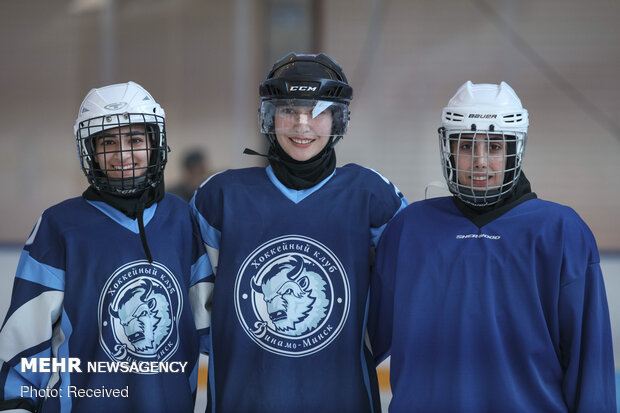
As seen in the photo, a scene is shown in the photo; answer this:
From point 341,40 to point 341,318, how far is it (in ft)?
10.4

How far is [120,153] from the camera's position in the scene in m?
1.69

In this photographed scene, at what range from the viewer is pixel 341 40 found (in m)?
4.58

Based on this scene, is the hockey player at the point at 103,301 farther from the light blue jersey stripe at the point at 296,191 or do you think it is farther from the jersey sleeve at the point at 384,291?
the jersey sleeve at the point at 384,291

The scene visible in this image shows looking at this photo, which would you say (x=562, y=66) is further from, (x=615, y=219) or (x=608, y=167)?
(x=615, y=219)

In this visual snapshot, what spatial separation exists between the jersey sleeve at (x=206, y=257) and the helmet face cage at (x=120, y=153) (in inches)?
5.6

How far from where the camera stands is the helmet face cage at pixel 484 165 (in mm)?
1584

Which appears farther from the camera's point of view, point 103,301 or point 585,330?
point 103,301

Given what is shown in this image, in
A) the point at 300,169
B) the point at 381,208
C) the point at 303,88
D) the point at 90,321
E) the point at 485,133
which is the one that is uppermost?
the point at 303,88

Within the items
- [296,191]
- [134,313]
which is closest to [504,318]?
[296,191]

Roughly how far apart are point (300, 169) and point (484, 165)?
0.47m

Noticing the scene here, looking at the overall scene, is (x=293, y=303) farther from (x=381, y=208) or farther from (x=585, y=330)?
(x=585, y=330)

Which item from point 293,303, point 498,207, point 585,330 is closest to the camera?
point 585,330

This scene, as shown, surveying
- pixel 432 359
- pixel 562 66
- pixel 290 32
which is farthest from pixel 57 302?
pixel 562 66

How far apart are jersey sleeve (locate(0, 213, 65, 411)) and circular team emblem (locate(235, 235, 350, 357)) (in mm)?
447
